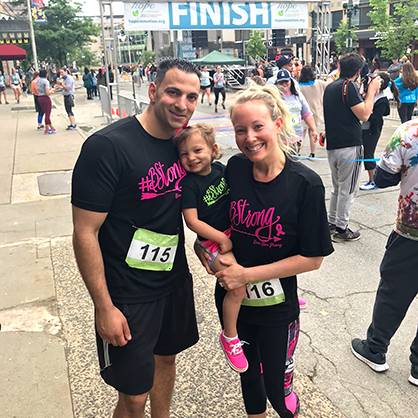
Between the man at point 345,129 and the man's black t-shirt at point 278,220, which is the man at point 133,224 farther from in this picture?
the man at point 345,129

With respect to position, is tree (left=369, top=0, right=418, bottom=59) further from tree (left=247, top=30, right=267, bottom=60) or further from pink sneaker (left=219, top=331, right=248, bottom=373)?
pink sneaker (left=219, top=331, right=248, bottom=373)

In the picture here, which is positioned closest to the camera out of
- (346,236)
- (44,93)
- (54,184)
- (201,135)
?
(201,135)

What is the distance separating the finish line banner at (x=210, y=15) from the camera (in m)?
10.8

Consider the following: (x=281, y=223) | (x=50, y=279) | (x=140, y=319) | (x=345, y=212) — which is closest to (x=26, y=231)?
(x=50, y=279)

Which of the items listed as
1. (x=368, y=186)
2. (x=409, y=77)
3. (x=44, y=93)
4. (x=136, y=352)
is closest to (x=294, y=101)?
(x=368, y=186)

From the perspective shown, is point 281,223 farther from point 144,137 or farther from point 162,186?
point 144,137

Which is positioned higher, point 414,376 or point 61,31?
point 61,31

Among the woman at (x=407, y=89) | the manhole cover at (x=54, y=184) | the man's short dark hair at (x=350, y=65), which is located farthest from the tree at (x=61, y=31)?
the man's short dark hair at (x=350, y=65)

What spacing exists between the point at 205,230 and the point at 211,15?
10384mm

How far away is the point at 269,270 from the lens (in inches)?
76.1

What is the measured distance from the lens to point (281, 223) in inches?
75.2

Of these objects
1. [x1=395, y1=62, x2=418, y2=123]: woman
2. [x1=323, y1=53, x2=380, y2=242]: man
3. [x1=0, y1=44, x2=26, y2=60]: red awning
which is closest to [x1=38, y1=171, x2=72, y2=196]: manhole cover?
[x1=323, y1=53, x2=380, y2=242]: man

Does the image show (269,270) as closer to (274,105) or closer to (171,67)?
(274,105)

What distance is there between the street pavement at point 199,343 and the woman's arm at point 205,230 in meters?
1.18
